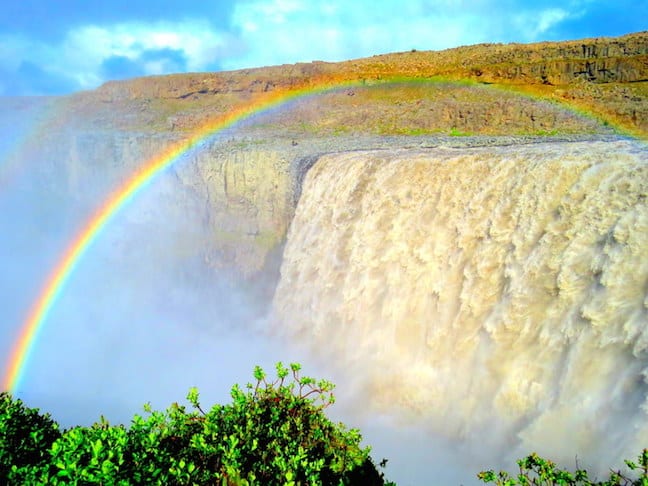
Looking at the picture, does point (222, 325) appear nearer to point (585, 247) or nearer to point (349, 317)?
point (349, 317)

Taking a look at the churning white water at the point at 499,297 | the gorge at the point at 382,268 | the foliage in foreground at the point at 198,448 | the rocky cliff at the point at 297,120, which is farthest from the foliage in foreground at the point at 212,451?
the rocky cliff at the point at 297,120

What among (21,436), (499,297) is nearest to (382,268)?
(499,297)

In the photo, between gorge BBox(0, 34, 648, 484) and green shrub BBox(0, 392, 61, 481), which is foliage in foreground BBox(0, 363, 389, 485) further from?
gorge BBox(0, 34, 648, 484)

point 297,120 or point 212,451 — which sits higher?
point 297,120

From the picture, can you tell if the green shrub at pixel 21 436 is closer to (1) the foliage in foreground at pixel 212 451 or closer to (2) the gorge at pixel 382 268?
(1) the foliage in foreground at pixel 212 451

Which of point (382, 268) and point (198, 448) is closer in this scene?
point (198, 448)

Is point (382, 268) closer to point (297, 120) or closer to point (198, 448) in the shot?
point (198, 448)

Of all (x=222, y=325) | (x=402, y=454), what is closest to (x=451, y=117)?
(x=222, y=325)
